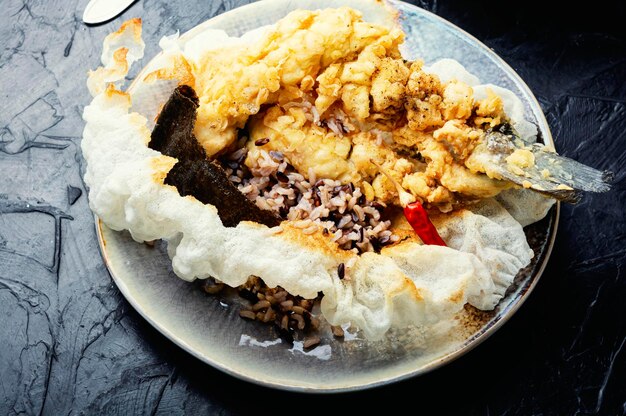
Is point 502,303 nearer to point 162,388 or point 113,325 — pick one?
point 162,388

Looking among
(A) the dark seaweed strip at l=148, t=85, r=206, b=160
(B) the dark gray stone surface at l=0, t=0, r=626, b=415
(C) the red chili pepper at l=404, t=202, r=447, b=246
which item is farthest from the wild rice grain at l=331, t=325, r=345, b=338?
(A) the dark seaweed strip at l=148, t=85, r=206, b=160

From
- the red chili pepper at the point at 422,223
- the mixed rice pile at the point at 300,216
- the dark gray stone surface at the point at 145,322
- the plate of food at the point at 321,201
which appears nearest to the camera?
the plate of food at the point at 321,201

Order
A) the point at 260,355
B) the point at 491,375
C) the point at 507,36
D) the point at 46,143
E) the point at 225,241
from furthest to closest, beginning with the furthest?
the point at 507,36, the point at 46,143, the point at 491,375, the point at 260,355, the point at 225,241

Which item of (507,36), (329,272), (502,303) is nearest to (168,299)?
(329,272)

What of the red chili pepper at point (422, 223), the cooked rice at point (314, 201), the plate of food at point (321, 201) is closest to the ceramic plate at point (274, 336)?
the plate of food at point (321, 201)

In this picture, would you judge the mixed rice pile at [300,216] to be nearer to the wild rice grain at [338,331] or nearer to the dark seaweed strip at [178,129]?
the wild rice grain at [338,331]

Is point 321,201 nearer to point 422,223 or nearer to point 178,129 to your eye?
point 422,223
